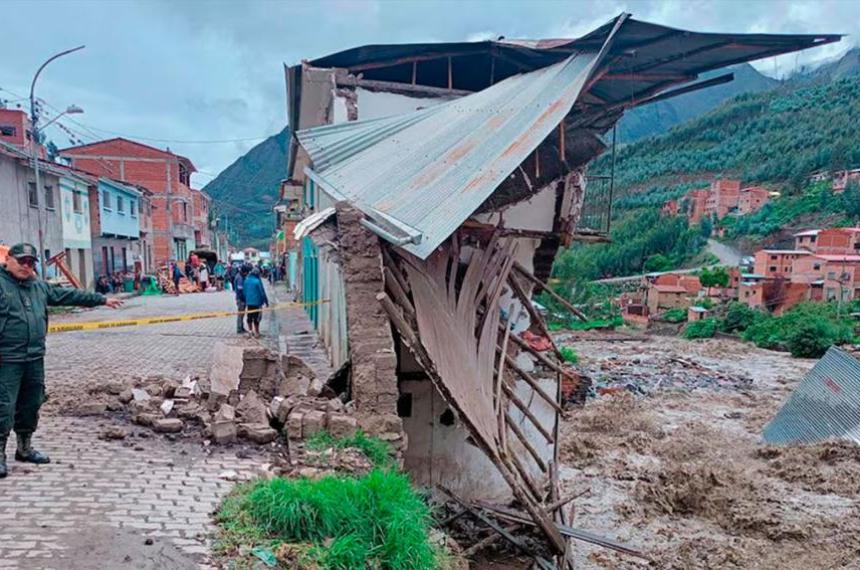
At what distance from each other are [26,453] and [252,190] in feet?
385

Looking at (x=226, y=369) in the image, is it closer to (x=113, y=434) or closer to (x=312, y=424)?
(x=113, y=434)

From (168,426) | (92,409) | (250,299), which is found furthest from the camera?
(250,299)

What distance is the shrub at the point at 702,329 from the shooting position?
3238 centimetres

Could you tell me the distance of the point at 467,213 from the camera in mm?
5098

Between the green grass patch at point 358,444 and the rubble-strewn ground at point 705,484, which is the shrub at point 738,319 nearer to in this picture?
the rubble-strewn ground at point 705,484

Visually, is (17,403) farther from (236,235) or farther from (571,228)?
(236,235)

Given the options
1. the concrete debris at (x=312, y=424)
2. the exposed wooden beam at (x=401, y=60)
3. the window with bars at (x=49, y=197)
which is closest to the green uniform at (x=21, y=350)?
the concrete debris at (x=312, y=424)

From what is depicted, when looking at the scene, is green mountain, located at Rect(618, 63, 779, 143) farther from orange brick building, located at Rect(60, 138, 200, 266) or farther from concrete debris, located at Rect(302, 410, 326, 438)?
concrete debris, located at Rect(302, 410, 326, 438)

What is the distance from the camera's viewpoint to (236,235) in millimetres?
101562

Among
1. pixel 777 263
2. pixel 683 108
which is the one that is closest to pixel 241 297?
pixel 777 263

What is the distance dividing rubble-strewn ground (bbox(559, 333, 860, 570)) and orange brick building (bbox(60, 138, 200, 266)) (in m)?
35.6

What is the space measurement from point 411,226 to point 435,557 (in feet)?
9.59

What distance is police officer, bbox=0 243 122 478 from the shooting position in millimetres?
4203

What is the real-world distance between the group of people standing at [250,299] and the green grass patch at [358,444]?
7.93 m
